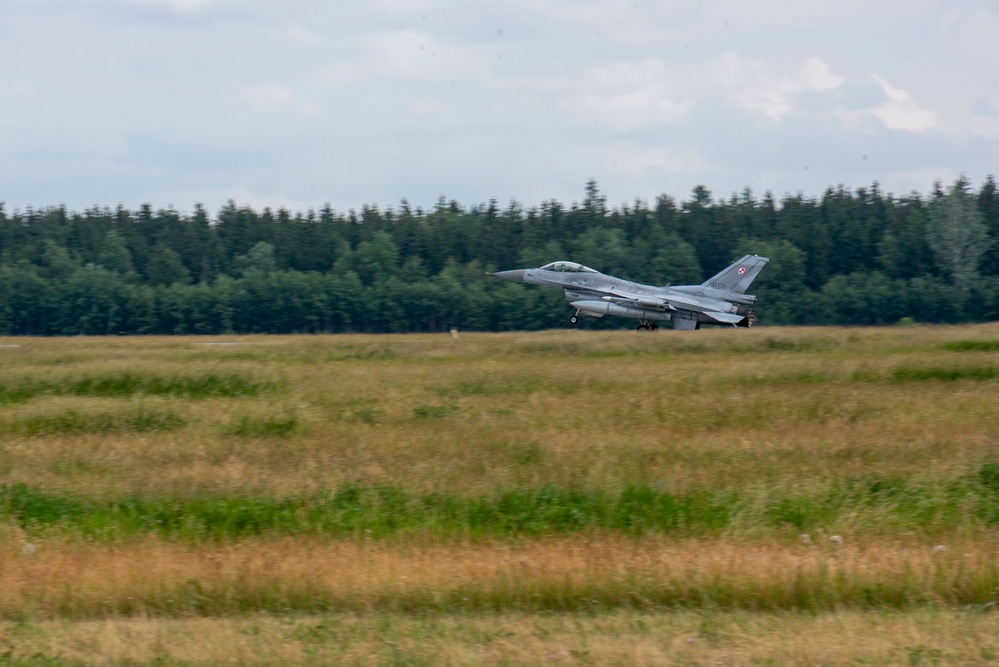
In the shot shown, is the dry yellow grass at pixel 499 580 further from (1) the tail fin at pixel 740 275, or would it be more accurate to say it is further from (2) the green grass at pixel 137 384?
(1) the tail fin at pixel 740 275

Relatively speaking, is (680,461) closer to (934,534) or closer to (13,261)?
(934,534)

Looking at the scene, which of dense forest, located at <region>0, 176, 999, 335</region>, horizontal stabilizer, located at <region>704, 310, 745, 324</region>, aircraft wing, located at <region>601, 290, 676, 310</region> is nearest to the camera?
horizontal stabilizer, located at <region>704, 310, 745, 324</region>

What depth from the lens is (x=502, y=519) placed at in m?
11.6

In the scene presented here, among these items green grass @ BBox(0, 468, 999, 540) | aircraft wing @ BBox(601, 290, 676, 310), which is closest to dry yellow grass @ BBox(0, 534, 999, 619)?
green grass @ BBox(0, 468, 999, 540)

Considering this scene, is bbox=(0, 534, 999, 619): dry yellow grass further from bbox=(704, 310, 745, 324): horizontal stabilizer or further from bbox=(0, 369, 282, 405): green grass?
bbox=(704, 310, 745, 324): horizontal stabilizer

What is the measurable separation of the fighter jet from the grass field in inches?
883

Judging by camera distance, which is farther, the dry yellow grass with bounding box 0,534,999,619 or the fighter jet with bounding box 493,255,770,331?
the fighter jet with bounding box 493,255,770,331

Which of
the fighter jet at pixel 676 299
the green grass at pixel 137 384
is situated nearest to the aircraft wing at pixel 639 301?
the fighter jet at pixel 676 299

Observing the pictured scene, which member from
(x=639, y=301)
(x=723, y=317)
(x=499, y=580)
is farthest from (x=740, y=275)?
(x=499, y=580)

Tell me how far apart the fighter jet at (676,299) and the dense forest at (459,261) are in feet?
110

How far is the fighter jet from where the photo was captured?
4522cm

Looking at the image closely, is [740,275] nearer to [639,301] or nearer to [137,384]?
[639,301]

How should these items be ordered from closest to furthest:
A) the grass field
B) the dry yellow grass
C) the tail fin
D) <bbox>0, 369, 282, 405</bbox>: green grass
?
the grass field
the dry yellow grass
<bbox>0, 369, 282, 405</bbox>: green grass
the tail fin

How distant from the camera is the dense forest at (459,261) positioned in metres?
81.8
